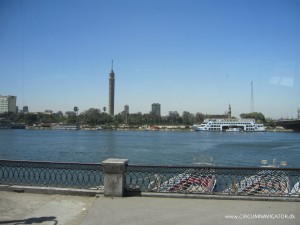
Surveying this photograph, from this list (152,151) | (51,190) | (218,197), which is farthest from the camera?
(152,151)

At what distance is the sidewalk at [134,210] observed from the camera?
7.54m

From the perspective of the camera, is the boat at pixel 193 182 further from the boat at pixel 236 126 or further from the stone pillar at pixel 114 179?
the boat at pixel 236 126

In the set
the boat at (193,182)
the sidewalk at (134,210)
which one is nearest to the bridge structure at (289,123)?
the boat at (193,182)

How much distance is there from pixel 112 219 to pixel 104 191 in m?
2.07

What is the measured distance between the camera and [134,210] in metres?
8.34

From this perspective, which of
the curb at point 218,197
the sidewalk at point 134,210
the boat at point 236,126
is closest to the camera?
the sidewalk at point 134,210

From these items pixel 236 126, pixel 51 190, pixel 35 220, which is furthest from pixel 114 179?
pixel 236 126

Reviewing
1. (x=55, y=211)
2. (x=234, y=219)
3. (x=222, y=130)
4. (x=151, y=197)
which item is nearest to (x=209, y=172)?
(x=151, y=197)

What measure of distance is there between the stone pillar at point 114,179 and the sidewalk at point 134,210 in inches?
9.6

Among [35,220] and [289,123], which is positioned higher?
[289,123]

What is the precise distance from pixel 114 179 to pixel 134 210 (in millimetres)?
1471

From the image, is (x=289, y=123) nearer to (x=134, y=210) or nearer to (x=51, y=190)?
(x=51, y=190)

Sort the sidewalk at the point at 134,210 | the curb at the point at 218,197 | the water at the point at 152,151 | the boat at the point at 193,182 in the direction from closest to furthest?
the sidewalk at the point at 134,210, the curb at the point at 218,197, the boat at the point at 193,182, the water at the point at 152,151

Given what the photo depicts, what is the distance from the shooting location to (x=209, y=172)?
9898 mm
